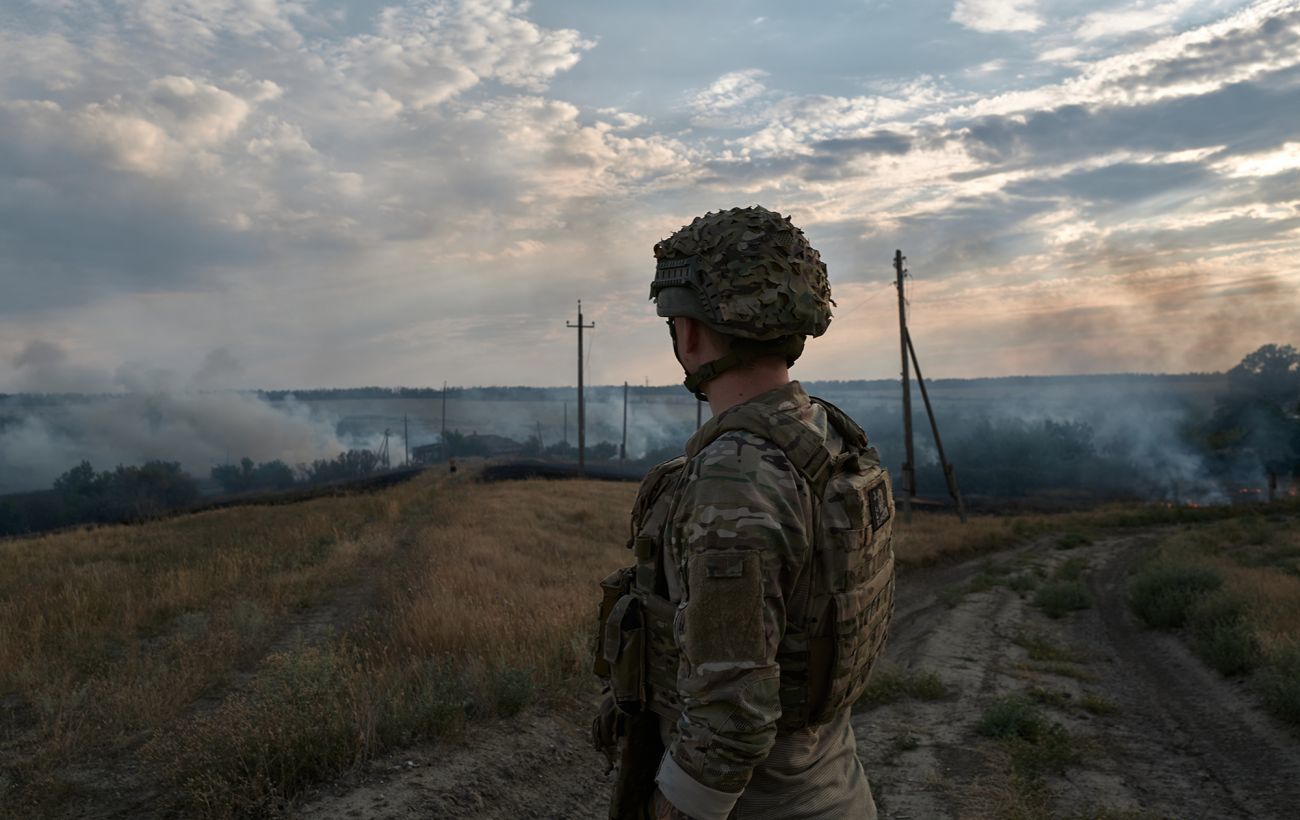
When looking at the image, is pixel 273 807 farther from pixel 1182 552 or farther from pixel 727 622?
pixel 1182 552

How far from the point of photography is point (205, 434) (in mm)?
83688

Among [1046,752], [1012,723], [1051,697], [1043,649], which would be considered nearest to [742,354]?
[1046,752]

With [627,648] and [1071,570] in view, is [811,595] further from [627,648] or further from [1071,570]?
[1071,570]

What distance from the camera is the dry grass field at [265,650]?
475 centimetres

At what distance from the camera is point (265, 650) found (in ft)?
26.3

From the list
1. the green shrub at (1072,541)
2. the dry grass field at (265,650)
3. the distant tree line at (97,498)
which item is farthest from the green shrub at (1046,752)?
the distant tree line at (97,498)

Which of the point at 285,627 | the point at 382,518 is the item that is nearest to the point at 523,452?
the point at 382,518

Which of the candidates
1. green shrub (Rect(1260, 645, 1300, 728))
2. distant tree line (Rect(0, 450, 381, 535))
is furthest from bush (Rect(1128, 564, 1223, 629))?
distant tree line (Rect(0, 450, 381, 535))

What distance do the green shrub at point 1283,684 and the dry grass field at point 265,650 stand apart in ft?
2.41

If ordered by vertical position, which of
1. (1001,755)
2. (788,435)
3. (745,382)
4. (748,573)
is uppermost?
(745,382)

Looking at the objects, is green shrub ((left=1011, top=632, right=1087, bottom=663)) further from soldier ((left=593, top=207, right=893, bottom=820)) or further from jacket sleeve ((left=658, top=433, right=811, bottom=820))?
jacket sleeve ((left=658, top=433, right=811, bottom=820))

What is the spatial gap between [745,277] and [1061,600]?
12.3 meters

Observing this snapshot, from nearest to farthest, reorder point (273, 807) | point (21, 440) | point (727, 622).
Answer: point (727, 622) < point (273, 807) < point (21, 440)

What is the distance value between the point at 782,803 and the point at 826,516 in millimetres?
697
